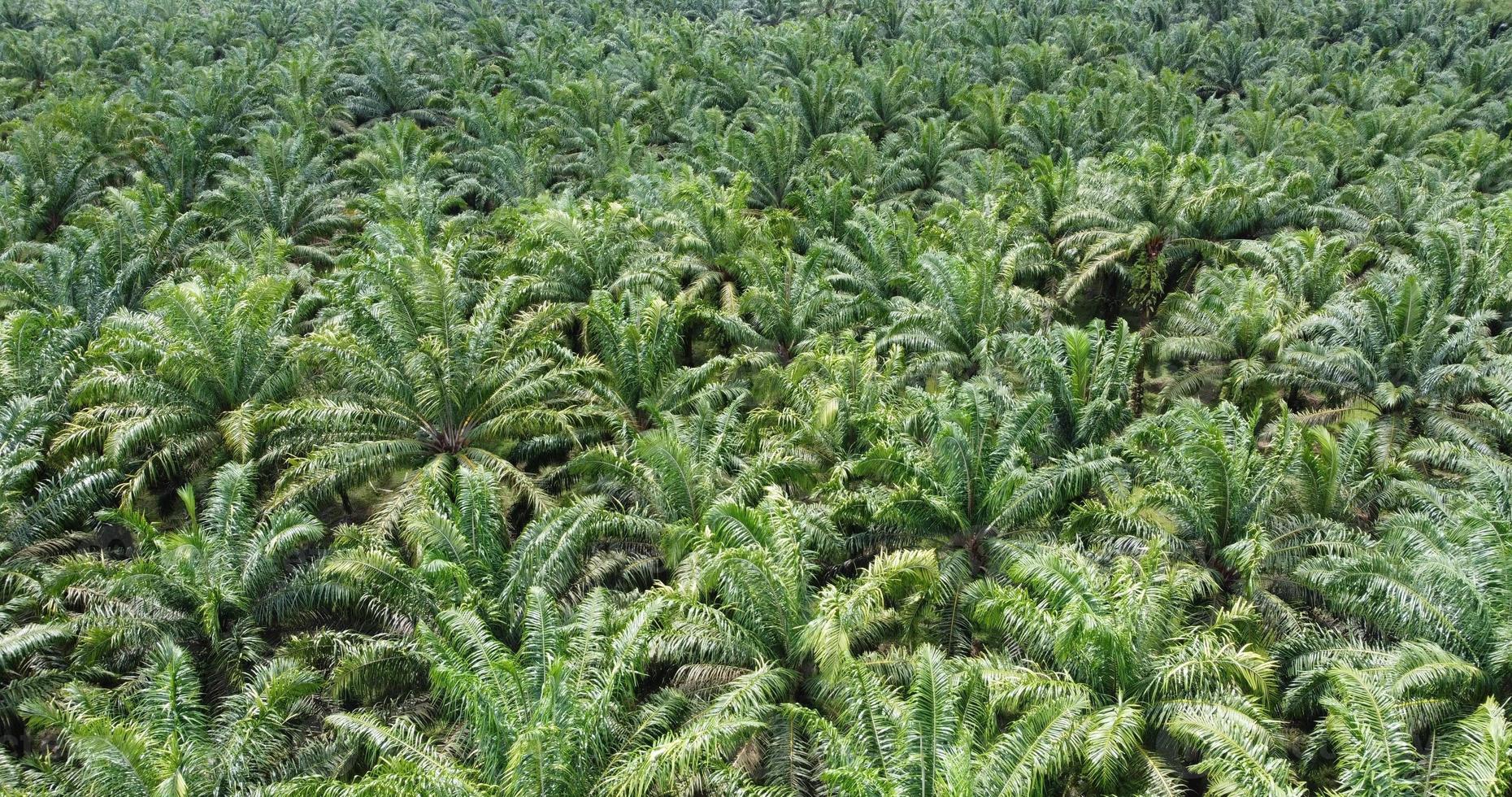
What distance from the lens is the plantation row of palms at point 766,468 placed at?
908 cm

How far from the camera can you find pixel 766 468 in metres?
13.0

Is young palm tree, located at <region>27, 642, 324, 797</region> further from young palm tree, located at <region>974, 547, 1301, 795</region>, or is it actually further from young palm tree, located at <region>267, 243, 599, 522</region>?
young palm tree, located at <region>974, 547, 1301, 795</region>

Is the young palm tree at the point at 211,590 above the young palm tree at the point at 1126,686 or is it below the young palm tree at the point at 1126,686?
below

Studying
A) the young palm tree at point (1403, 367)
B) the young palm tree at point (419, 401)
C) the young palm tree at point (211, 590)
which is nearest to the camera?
the young palm tree at point (211, 590)

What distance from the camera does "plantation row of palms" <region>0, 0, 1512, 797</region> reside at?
9078 millimetres

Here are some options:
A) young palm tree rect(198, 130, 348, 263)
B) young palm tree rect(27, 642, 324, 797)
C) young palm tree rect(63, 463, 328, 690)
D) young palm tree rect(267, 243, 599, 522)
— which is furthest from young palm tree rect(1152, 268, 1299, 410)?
young palm tree rect(198, 130, 348, 263)

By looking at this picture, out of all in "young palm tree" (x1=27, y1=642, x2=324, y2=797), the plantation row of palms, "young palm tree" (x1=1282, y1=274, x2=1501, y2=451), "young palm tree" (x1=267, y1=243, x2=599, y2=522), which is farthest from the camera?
"young palm tree" (x1=1282, y1=274, x2=1501, y2=451)

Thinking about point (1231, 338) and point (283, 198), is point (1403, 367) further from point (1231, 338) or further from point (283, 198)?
point (283, 198)

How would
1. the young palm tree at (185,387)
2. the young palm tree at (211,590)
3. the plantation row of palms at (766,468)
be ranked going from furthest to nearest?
the young palm tree at (185,387), the young palm tree at (211,590), the plantation row of palms at (766,468)

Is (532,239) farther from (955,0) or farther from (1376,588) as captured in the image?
(955,0)

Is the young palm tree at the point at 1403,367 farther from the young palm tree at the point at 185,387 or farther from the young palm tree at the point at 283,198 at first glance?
the young palm tree at the point at 283,198

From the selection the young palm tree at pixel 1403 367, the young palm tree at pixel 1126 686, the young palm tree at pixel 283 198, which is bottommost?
the young palm tree at pixel 283 198

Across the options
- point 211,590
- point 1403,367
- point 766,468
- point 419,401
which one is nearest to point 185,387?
point 419,401

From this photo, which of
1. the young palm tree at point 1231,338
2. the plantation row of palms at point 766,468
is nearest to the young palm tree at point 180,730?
the plantation row of palms at point 766,468
